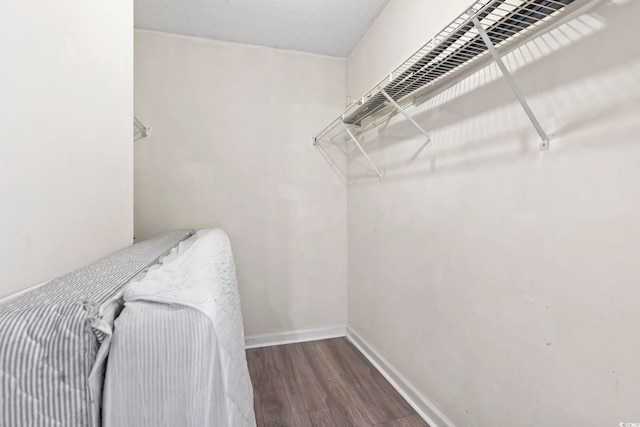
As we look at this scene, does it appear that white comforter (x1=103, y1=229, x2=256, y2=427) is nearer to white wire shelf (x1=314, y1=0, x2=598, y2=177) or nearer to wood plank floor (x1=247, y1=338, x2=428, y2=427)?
white wire shelf (x1=314, y1=0, x2=598, y2=177)

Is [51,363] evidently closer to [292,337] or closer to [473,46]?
[473,46]

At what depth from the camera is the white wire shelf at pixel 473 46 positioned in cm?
79

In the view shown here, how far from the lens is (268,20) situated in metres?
1.97

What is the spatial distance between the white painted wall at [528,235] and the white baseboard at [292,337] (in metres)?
0.84

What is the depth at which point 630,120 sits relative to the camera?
2.31ft

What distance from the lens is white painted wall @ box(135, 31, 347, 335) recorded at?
6.95ft

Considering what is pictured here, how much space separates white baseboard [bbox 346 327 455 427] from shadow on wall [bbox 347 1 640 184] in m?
1.23

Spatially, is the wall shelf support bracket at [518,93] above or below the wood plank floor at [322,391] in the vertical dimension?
above

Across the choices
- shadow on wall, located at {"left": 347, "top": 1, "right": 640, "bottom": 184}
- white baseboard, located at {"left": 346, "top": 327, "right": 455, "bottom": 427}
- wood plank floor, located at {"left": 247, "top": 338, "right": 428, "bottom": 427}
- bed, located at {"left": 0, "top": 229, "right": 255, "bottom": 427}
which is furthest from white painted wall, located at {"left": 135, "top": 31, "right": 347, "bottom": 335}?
bed, located at {"left": 0, "top": 229, "right": 255, "bottom": 427}

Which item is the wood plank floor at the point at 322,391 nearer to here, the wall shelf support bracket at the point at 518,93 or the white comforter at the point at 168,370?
the white comforter at the point at 168,370

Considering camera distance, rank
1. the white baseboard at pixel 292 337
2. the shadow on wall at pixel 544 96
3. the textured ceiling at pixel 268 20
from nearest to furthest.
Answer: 1. the shadow on wall at pixel 544 96
2. the textured ceiling at pixel 268 20
3. the white baseboard at pixel 292 337

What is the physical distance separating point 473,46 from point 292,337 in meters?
2.33

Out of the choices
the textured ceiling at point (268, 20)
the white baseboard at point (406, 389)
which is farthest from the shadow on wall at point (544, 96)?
the white baseboard at point (406, 389)

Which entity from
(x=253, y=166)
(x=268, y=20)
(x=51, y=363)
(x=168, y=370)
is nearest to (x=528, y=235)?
(x=168, y=370)
